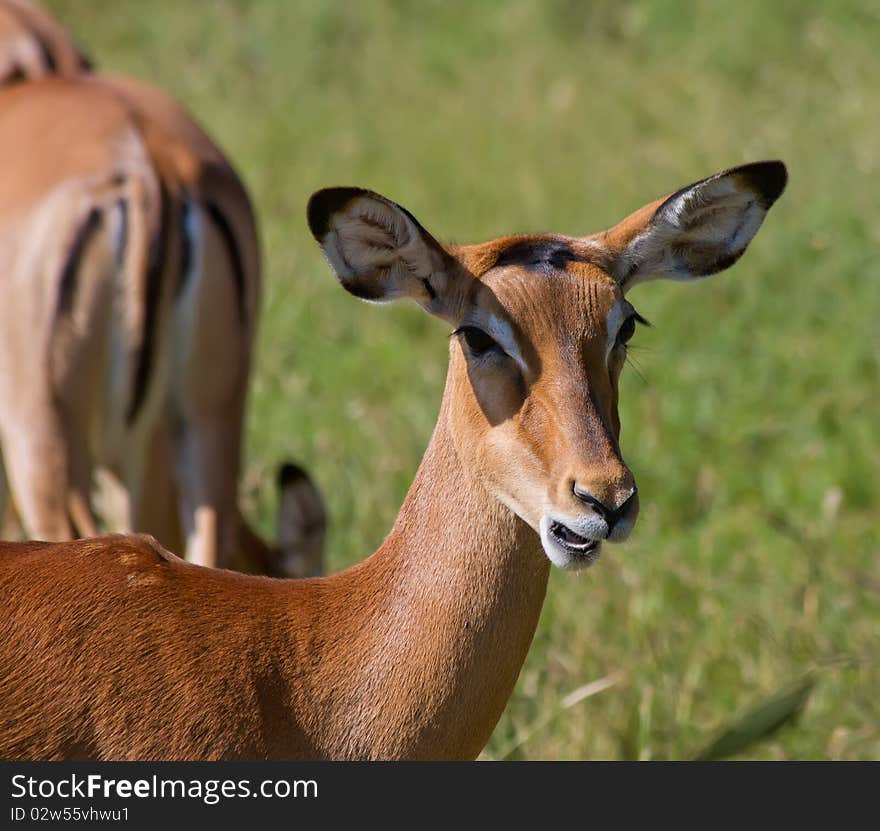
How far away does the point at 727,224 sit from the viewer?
3.56m

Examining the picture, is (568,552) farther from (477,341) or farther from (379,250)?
(379,250)

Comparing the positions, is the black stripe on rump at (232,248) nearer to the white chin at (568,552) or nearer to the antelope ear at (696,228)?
the antelope ear at (696,228)

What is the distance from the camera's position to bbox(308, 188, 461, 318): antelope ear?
3.16m

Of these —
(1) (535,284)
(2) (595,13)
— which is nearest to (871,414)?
(1) (535,284)

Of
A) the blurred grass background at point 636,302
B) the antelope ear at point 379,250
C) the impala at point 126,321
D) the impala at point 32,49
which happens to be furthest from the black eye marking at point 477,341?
the impala at point 32,49

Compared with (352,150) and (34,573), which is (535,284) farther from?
(352,150)

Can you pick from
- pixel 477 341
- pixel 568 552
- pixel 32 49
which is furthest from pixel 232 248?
pixel 568 552

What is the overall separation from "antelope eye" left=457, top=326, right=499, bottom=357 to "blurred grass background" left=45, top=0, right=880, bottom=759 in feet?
1.91

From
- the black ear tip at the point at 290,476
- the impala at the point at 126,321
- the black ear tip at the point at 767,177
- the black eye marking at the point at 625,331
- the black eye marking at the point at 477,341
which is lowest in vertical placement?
the black ear tip at the point at 290,476

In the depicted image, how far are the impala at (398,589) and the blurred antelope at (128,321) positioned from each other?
1710mm

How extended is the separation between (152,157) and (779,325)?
3708 mm

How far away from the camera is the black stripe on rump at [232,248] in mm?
5332

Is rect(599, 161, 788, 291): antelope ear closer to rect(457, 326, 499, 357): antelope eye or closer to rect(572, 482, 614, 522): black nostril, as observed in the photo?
rect(457, 326, 499, 357): antelope eye

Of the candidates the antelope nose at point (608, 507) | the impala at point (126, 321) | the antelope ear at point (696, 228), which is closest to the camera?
the antelope nose at point (608, 507)
